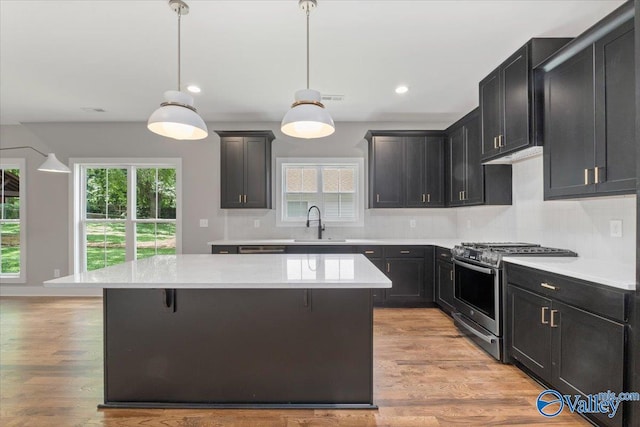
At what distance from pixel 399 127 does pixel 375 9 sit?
2.68 meters

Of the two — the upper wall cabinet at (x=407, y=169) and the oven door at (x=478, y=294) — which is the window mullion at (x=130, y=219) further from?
the oven door at (x=478, y=294)

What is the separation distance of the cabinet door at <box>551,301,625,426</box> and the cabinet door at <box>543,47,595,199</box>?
83cm

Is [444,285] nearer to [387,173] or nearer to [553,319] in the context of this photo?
[387,173]

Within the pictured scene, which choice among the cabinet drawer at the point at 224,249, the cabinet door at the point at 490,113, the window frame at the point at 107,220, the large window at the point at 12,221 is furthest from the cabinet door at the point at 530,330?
the large window at the point at 12,221

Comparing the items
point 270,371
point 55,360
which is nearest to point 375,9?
point 270,371

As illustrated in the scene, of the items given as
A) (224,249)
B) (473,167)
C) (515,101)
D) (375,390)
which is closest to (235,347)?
(375,390)

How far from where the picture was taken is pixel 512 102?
2.63 m

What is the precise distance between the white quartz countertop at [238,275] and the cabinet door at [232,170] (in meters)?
1.98

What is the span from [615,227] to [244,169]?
12.8ft

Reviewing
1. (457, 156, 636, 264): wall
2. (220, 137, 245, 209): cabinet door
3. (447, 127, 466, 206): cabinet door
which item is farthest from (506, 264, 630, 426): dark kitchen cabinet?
(220, 137, 245, 209): cabinet door

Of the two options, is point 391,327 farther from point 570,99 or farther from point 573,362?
point 570,99

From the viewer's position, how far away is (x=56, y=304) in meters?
4.30

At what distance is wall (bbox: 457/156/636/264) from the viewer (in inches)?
86.4

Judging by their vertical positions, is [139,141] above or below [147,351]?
above
